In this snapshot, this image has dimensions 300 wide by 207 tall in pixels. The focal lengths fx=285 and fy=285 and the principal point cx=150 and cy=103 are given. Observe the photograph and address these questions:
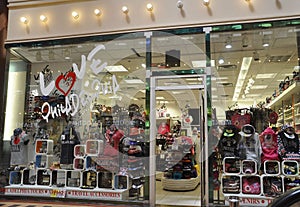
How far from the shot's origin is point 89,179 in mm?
4930

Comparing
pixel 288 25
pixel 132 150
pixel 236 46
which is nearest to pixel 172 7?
pixel 236 46

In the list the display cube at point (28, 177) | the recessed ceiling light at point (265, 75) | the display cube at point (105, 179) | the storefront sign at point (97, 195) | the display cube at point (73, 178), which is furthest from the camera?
the recessed ceiling light at point (265, 75)

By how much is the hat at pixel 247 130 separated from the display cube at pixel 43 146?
11.3 feet

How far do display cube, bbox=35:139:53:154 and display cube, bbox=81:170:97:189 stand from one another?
0.87 metres

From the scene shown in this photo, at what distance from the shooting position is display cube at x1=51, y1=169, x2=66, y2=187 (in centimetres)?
502

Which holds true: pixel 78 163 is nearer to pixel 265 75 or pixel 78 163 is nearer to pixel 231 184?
pixel 231 184

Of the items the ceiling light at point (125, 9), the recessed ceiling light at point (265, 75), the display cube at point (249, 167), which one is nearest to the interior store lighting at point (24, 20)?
the ceiling light at point (125, 9)

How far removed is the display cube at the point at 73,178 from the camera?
4.94 metres

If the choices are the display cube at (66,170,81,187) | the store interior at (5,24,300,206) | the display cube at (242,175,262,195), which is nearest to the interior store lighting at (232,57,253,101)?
the store interior at (5,24,300,206)

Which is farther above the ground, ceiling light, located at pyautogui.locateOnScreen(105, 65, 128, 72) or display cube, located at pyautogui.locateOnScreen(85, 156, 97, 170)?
ceiling light, located at pyautogui.locateOnScreen(105, 65, 128, 72)

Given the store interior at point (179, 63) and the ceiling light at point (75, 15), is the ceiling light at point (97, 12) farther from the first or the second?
the store interior at point (179, 63)

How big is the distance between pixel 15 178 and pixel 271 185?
174 inches

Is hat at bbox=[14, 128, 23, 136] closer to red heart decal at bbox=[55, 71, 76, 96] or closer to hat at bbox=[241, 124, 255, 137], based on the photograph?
red heart decal at bbox=[55, 71, 76, 96]

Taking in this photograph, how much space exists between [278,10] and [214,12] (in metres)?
0.97
